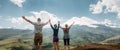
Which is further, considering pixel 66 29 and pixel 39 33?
A: pixel 66 29

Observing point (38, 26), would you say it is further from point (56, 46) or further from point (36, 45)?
point (56, 46)

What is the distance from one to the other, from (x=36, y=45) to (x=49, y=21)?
2.57 m

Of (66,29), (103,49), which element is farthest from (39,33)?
(103,49)

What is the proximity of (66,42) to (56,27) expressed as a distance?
2881 millimetres

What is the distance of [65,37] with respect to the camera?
74.6 ft

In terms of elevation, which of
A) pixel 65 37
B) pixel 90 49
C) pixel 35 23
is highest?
pixel 35 23

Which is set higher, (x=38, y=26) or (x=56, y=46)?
(x=38, y=26)

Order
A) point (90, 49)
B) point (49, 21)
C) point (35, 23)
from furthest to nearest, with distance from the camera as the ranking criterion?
point (90, 49)
point (49, 21)
point (35, 23)

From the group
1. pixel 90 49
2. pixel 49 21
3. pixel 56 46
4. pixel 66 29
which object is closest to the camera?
pixel 49 21

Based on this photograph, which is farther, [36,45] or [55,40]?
[55,40]

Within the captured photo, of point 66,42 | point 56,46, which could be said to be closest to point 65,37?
point 66,42

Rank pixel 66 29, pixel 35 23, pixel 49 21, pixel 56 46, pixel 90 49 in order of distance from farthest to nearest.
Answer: pixel 90 49, pixel 66 29, pixel 56 46, pixel 49 21, pixel 35 23

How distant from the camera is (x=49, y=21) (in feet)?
64.2

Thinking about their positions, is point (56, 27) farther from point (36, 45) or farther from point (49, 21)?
point (36, 45)
